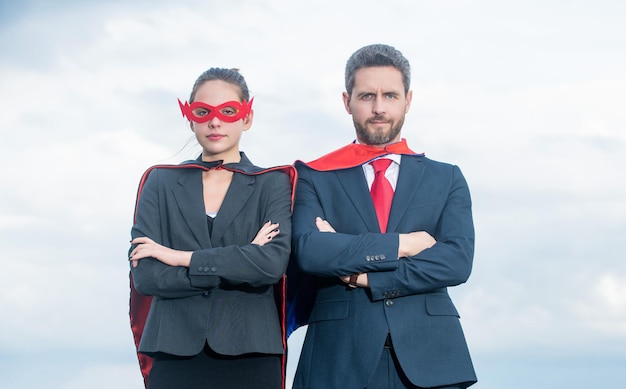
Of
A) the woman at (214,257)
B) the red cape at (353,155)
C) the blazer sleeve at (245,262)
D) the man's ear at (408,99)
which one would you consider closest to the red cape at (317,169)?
the red cape at (353,155)

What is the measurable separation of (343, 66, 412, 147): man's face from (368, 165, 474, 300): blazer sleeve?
517 mm

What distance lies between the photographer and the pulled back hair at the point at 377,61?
5.92 meters

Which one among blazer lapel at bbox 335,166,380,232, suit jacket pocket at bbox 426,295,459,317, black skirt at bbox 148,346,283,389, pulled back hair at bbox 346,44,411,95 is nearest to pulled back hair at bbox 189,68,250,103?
pulled back hair at bbox 346,44,411,95

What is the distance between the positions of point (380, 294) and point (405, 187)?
2.61 ft

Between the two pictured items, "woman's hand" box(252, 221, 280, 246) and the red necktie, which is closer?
"woman's hand" box(252, 221, 280, 246)

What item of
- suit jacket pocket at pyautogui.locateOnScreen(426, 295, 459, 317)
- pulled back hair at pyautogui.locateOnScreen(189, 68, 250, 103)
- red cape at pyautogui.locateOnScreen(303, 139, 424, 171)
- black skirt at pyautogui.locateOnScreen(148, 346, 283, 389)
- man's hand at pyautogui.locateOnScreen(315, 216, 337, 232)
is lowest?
black skirt at pyautogui.locateOnScreen(148, 346, 283, 389)

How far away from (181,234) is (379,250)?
4.12 feet

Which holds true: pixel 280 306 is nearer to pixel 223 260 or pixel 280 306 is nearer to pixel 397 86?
pixel 223 260

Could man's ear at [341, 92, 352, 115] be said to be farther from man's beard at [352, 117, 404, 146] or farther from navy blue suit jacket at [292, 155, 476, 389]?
navy blue suit jacket at [292, 155, 476, 389]

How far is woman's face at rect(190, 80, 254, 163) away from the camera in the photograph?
573cm

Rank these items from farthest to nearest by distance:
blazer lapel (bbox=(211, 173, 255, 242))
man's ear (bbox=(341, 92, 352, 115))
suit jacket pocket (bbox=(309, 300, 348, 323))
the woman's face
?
man's ear (bbox=(341, 92, 352, 115))
the woman's face
blazer lapel (bbox=(211, 173, 255, 242))
suit jacket pocket (bbox=(309, 300, 348, 323))

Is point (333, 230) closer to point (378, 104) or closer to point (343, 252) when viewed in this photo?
point (343, 252)

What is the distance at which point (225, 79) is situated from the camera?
591cm

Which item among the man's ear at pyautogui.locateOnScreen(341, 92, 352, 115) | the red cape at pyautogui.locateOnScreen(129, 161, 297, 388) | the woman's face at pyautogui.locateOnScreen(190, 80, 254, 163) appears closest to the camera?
the red cape at pyautogui.locateOnScreen(129, 161, 297, 388)
